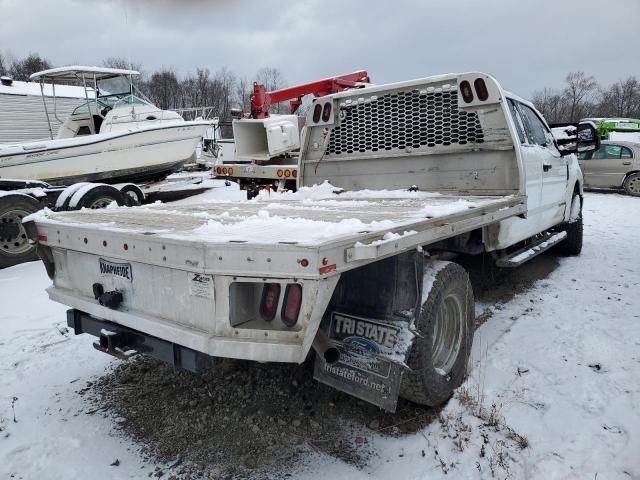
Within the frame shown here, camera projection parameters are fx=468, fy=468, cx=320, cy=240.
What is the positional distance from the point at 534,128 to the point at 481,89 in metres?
1.33

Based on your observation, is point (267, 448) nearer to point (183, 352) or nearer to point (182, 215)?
point (183, 352)

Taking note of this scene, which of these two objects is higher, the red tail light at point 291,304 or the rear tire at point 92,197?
the red tail light at point 291,304

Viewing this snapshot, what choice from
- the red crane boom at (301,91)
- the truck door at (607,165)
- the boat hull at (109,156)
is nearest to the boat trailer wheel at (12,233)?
the boat hull at (109,156)

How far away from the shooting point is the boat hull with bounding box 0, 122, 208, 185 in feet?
30.6

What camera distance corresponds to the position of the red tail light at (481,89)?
13.6ft

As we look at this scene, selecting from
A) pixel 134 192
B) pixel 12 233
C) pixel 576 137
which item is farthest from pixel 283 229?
pixel 134 192

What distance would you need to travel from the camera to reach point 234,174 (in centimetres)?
989

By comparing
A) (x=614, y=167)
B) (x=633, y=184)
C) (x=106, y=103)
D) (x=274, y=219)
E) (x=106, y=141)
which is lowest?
(x=633, y=184)

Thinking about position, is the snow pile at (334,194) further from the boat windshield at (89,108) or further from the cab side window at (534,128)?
the boat windshield at (89,108)

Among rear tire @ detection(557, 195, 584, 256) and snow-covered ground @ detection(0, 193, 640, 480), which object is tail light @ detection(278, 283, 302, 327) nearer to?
snow-covered ground @ detection(0, 193, 640, 480)

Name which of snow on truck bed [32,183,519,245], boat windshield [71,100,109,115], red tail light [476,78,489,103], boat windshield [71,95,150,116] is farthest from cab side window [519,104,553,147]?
boat windshield [71,100,109,115]

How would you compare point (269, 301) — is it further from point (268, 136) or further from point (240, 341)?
point (268, 136)

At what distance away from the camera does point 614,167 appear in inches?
562

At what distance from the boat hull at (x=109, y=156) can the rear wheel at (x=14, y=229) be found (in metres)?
3.31
